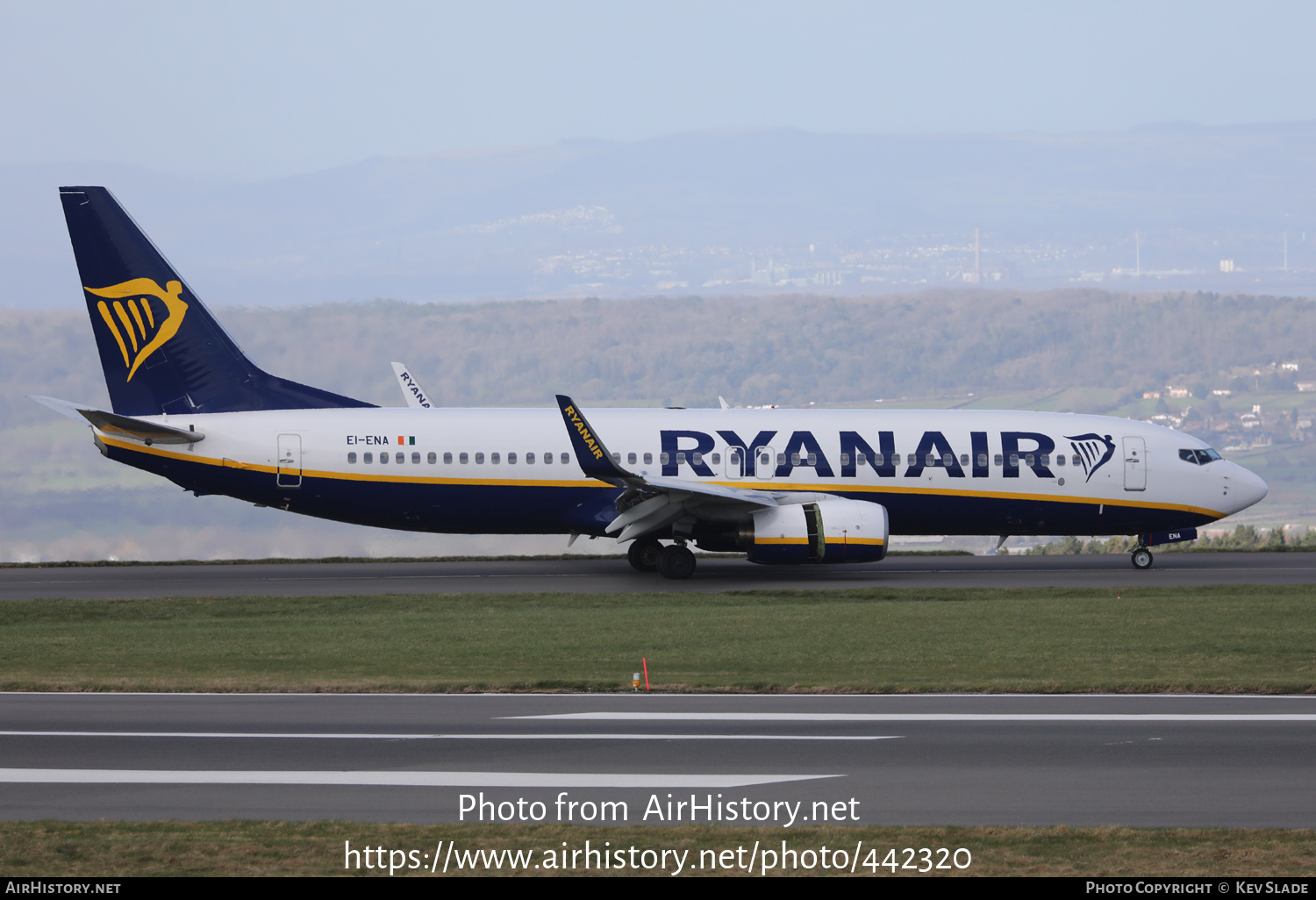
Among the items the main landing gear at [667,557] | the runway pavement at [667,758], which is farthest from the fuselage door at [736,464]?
the runway pavement at [667,758]

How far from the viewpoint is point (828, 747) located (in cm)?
1403

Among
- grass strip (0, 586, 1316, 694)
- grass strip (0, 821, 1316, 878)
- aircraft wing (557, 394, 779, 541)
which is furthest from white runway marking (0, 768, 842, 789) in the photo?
aircraft wing (557, 394, 779, 541)

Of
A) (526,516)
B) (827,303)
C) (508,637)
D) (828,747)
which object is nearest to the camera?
(828,747)

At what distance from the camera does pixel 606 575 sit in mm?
33188

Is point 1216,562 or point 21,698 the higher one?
point 21,698

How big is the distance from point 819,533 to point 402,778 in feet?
62.8

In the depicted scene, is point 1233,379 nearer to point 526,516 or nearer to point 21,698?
point 526,516

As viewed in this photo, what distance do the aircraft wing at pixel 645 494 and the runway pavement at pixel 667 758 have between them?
12837 mm

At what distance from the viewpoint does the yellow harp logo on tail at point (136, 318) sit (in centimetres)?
3322

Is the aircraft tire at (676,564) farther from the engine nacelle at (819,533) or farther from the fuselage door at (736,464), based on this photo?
the fuselage door at (736,464)

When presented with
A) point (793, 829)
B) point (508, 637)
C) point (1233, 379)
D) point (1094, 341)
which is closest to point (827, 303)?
point (1094, 341)
